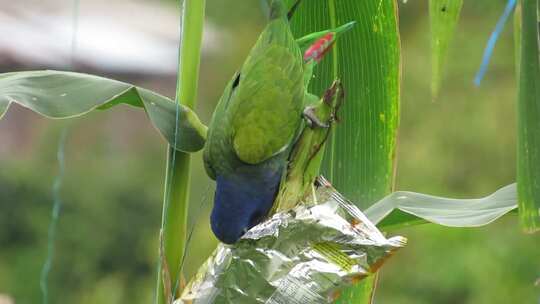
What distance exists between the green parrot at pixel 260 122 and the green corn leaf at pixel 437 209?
4.8 inches

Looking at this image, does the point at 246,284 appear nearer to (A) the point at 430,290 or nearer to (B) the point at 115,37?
(A) the point at 430,290

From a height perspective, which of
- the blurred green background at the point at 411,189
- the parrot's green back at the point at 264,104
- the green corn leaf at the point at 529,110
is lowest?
the blurred green background at the point at 411,189

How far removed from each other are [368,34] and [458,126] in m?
2.06

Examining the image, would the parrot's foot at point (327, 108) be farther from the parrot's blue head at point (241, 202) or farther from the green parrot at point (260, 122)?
the parrot's blue head at point (241, 202)

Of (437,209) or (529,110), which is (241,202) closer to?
(437,209)

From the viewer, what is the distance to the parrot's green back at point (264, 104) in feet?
3.00

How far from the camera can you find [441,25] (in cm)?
75

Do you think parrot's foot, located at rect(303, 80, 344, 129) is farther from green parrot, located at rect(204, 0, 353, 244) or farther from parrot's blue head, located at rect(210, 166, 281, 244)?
parrot's blue head, located at rect(210, 166, 281, 244)

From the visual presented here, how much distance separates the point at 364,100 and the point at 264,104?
0.16 m

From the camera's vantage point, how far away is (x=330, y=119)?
0.81 m

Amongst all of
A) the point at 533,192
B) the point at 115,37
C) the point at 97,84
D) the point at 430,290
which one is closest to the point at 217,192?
the point at 97,84

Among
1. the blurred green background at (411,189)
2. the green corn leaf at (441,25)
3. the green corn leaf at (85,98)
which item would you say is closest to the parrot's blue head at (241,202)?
the green corn leaf at (85,98)

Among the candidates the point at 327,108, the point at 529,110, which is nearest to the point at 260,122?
the point at 327,108

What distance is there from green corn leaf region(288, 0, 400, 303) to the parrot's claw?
6.9 inches
